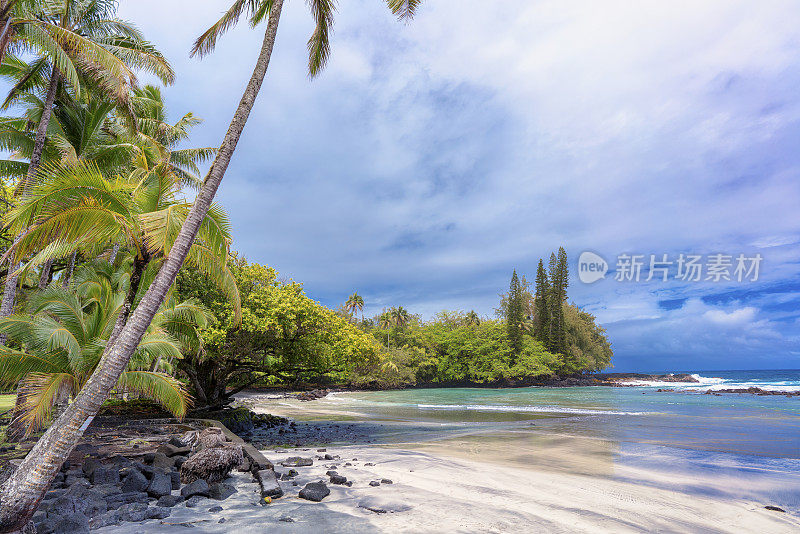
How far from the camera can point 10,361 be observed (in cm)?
759

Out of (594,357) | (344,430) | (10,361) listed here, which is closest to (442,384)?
(594,357)

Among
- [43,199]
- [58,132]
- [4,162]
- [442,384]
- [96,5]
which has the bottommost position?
[442,384]

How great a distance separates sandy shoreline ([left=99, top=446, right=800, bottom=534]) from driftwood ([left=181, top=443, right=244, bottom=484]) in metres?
0.31

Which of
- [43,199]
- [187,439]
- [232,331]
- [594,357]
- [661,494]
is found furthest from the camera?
[594,357]

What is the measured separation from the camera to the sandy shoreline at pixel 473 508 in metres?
4.94

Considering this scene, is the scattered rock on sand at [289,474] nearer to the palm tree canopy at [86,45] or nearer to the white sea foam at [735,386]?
the palm tree canopy at [86,45]

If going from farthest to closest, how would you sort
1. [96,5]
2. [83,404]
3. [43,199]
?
[96,5] → [43,199] → [83,404]

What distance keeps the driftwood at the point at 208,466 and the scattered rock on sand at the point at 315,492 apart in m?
1.54

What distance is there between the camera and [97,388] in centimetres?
484

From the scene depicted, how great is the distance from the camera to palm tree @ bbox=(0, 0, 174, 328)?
9938mm

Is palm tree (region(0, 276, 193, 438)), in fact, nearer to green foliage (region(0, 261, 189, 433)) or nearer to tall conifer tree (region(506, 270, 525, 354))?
green foliage (region(0, 261, 189, 433))

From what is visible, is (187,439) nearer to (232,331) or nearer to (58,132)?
(232,331)

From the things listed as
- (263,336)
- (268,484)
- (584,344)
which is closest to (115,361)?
(268,484)

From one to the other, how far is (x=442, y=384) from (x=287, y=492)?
67.9 metres
